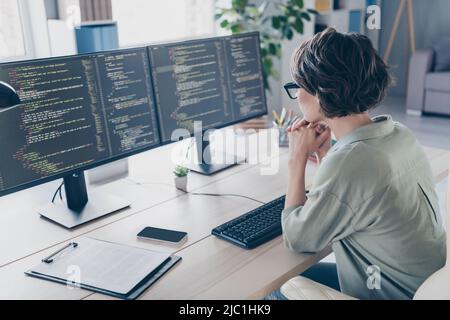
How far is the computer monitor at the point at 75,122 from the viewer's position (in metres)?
1.33

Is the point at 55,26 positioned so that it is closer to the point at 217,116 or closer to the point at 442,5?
the point at 217,116

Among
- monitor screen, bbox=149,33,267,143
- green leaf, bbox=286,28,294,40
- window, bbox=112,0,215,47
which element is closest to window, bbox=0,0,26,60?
window, bbox=112,0,215,47

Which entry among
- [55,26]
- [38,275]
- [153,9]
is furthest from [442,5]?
[38,275]

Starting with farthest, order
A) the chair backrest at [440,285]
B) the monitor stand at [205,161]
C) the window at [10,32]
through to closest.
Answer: the window at [10,32], the monitor stand at [205,161], the chair backrest at [440,285]

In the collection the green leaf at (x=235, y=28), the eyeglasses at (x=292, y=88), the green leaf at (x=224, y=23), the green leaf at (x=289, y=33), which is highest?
the green leaf at (x=224, y=23)

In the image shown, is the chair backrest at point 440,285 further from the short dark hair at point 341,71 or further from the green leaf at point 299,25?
the green leaf at point 299,25

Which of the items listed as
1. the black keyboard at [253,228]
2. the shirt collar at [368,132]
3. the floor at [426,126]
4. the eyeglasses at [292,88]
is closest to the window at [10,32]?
the eyeglasses at [292,88]

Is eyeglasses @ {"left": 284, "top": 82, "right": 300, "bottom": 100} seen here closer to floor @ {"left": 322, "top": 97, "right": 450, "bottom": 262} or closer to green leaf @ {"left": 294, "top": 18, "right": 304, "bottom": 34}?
green leaf @ {"left": 294, "top": 18, "right": 304, "bottom": 34}

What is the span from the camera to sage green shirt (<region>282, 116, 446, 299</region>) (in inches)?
45.2

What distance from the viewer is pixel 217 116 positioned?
6.10 feet

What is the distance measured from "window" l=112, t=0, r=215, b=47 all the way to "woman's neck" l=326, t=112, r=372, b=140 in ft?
9.41

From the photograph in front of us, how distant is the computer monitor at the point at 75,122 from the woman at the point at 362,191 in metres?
0.54

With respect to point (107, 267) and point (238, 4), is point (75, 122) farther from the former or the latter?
point (238, 4)
